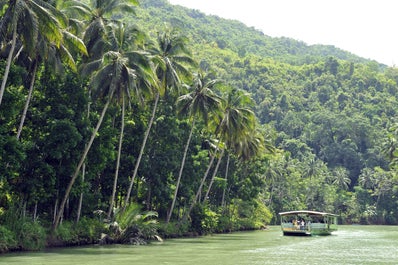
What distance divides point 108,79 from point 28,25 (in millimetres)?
9799

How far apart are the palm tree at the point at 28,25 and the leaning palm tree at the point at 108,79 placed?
7.69 meters

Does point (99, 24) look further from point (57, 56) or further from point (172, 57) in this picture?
point (172, 57)

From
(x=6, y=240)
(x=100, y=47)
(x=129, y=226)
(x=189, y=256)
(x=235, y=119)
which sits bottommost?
(x=189, y=256)

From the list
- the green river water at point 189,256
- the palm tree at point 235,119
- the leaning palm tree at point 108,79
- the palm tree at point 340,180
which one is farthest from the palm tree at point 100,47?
the palm tree at point 340,180

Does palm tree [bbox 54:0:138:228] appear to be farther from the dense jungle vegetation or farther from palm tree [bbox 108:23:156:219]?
palm tree [bbox 108:23:156:219]

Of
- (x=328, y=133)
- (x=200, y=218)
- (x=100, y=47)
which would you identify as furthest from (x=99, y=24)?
(x=328, y=133)

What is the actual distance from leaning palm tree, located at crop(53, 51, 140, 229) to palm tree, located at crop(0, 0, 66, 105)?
25.2 ft

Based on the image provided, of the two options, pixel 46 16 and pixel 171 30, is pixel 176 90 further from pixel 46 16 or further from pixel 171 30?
pixel 46 16

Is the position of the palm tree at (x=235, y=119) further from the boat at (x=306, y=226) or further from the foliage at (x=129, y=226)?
the foliage at (x=129, y=226)

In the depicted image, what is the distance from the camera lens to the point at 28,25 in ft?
101

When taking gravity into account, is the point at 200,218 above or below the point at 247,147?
below

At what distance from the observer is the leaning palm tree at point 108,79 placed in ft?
128

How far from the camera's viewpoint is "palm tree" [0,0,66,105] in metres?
30.6

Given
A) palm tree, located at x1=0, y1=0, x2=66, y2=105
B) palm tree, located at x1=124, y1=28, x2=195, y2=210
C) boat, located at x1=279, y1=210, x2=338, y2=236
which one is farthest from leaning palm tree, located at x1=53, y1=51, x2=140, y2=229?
boat, located at x1=279, y1=210, x2=338, y2=236
